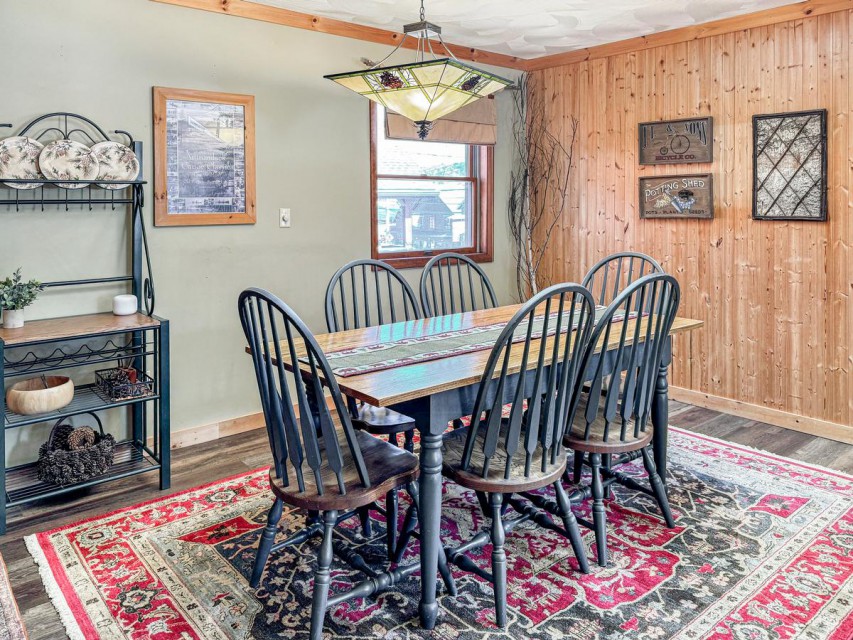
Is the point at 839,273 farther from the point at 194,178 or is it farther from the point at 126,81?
the point at 126,81

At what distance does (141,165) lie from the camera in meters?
3.24

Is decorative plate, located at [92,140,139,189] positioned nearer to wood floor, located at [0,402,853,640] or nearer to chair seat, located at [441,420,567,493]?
wood floor, located at [0,402,853,640]

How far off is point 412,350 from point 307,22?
7.65 feet

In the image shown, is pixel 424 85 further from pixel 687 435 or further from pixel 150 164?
pixel 687 435

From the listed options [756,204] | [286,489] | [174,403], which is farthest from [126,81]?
[756,204]

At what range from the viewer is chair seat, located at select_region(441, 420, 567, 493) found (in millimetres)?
2037

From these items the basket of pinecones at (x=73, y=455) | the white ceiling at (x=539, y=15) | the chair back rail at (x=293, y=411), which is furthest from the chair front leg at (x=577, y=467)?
the white ceiling at (x=539, y=15)

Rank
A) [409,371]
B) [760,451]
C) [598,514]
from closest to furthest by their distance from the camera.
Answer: [409,371]
[598,514]
[760,451]

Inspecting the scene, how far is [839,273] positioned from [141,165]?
3.62 metres

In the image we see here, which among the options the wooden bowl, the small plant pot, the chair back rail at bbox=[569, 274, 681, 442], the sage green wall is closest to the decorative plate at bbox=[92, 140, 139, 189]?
the sage green wall

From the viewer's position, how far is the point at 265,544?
2182 millimetres

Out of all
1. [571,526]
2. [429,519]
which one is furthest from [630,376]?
[429,519]

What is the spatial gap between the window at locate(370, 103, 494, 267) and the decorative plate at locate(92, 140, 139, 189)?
1.53m

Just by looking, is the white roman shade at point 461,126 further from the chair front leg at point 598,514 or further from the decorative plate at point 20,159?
the chair front leg at point 598,514
